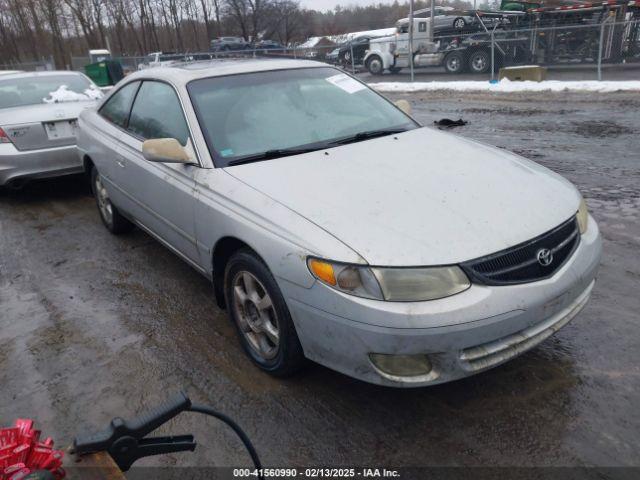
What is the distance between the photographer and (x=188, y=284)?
13.1ft

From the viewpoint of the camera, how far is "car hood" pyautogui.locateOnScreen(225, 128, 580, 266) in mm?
2244

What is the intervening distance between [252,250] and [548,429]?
1.64m

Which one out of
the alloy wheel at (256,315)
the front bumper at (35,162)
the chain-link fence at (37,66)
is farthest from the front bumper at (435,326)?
the chain-link fence at (37,66)

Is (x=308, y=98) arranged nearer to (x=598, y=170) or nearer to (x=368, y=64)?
(x=598, y=170)

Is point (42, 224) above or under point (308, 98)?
under

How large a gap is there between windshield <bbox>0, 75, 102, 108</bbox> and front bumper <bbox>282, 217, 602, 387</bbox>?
228 inches

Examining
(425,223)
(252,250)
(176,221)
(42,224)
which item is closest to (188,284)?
(176,221)

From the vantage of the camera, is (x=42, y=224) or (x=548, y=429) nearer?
(x=548, y=429)

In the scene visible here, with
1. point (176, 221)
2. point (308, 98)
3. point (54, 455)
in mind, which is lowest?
point (176, 221)

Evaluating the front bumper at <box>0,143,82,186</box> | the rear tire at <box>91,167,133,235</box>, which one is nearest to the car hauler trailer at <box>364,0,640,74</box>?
the front bumper at <box>0,143,82,186</box>

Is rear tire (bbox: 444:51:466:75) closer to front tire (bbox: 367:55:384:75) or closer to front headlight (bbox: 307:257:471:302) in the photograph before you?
front tire (bbox: 367:55:384:75)

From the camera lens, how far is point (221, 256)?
300 centimetres

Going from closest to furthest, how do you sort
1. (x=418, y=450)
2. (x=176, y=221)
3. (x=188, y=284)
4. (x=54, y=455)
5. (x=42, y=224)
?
1. (x=54, y=455)
2. (x=418, y=450)
3. (x=176, y=221)
4. (x=188, y=284)
5. (x=42, y=224)

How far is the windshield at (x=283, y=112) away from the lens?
3.18 metres
